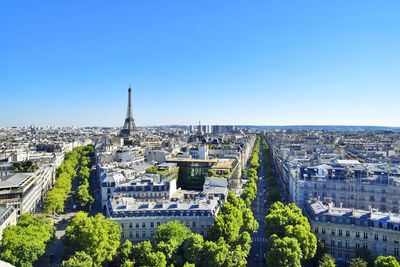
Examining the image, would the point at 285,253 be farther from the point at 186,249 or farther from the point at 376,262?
the point at 186,249

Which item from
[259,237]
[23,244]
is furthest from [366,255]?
[23,244]

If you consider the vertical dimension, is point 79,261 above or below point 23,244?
below

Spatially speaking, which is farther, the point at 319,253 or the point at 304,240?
the point at 319,253

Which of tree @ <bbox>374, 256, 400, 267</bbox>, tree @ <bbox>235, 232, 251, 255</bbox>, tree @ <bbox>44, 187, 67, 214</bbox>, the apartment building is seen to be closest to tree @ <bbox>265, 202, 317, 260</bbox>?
the apartment building

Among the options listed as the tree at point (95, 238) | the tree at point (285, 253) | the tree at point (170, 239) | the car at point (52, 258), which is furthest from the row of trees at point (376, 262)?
the car at point (52, 258)

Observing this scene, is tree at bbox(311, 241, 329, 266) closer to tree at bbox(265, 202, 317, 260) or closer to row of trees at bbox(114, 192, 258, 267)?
tree at bbox(265, 202, 317, 260)

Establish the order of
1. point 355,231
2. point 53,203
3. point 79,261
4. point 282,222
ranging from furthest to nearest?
point 53,203 → point 282,222 → point 355,231 → point 79,261

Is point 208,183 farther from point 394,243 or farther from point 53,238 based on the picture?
point 394,243
